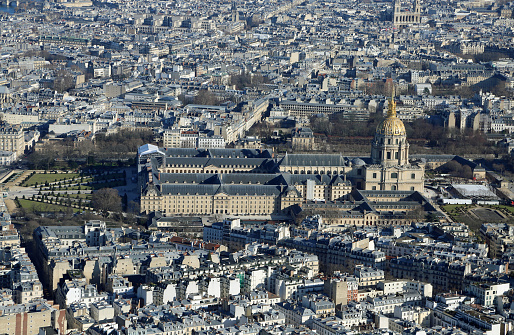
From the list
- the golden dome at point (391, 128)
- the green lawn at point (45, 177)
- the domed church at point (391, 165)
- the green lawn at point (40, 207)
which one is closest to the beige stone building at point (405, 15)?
the golden dome at point (391, 128)

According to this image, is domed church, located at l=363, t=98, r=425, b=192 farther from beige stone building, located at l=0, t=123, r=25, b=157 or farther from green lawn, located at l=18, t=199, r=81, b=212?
beige stone building, located at l=0, t=123, r=25, b=157

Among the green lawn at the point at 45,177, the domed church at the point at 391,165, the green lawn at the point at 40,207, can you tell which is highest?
the domed church at the point at 391,165

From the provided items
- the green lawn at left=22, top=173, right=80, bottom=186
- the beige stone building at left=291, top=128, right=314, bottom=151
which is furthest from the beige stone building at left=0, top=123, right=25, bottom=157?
the beige stone building at left=291, top=128, right=314, bottom=151

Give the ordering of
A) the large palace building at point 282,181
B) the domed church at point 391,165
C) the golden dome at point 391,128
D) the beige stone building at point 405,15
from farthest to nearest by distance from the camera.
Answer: the beige stone building at point 405,15, the golden dome at point 391,128, the domed church at point 391,165, the large palace building at point 282,181

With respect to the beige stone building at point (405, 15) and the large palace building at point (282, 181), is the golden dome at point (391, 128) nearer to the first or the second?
the large palace building at point (282, 181)

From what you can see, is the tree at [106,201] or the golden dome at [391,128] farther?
the golden dome at [391,128]

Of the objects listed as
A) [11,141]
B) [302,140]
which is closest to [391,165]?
[302,140]
